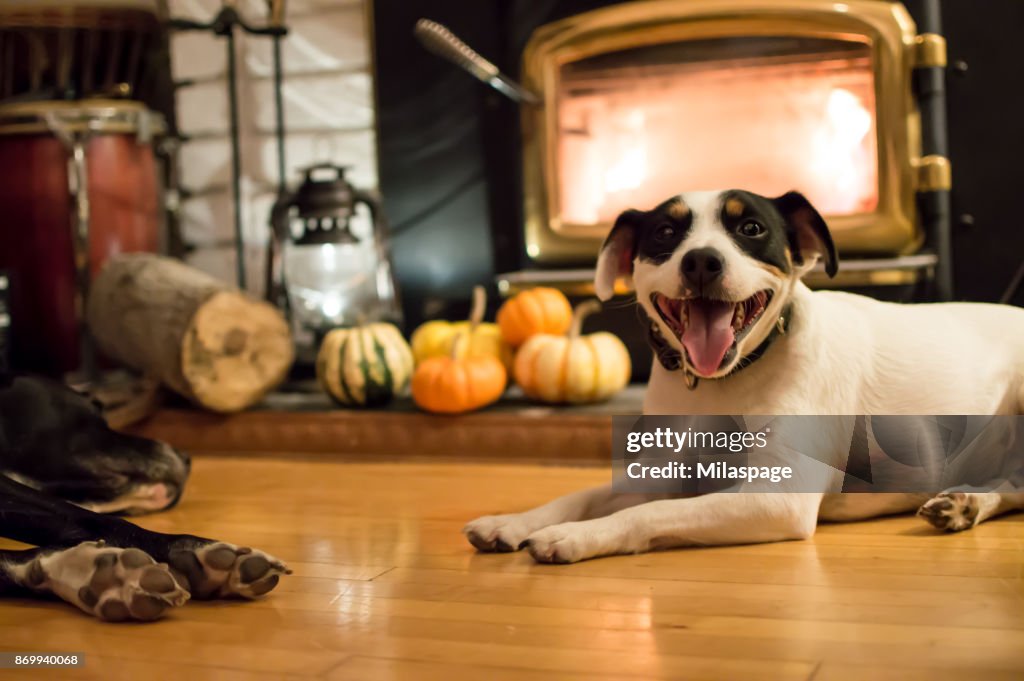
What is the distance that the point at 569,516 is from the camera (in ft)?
6.18

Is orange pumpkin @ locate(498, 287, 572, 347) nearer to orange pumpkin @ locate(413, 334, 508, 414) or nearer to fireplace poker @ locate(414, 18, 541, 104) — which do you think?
orange pumpkin @ locate(413, 334, 508, 414)

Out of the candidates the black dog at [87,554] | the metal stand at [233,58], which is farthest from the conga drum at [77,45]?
the black dog at [87,554]

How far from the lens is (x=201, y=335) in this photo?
9.80 ft

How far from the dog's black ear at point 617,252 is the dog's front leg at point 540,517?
0.37 m

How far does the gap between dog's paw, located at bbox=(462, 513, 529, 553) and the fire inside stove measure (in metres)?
1.55

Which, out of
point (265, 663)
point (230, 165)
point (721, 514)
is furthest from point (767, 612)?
point (230, 165)

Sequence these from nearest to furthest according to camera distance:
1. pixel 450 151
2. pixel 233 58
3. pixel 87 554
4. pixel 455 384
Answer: pixel 87 554 < pixel 455 384 < pixel 233 58 < pixel 450 151

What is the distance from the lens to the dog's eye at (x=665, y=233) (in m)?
1.77

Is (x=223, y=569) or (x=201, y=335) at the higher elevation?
(x=201, y=335)

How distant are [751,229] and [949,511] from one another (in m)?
0.60

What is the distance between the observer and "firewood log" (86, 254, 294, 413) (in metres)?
3.00

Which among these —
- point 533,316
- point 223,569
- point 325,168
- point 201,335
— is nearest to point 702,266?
point 223,569

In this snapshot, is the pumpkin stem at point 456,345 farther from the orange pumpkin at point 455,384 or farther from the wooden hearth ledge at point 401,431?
the wooden hearth ledge at point 401,431

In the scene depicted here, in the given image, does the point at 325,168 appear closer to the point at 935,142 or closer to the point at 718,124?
the point at 718,124
